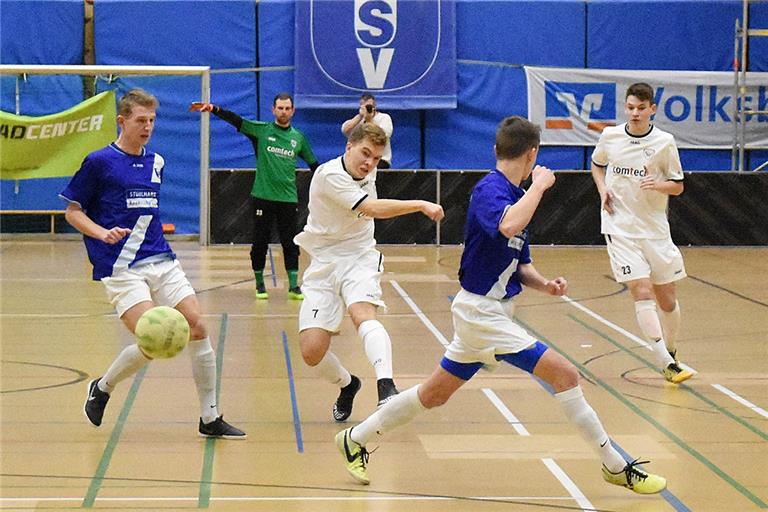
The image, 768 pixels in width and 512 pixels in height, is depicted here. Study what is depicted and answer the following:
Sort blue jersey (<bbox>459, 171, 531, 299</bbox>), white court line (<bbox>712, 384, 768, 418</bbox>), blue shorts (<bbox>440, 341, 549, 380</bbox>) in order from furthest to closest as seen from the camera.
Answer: white court line (<bbox>712, 384, 768, 418</bbox>)
blue shorts (<bbox>440, 341, 549, 380</bbox>)
blue jersey (<bbox>459, 171, 531, 299</bbox>)

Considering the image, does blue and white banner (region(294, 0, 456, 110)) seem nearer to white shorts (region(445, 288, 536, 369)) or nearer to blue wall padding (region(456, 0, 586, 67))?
blue wall padding (region(456, 0, 586, 67))

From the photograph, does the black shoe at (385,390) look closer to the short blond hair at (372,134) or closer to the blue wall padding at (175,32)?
the short blond hair at (372,134)

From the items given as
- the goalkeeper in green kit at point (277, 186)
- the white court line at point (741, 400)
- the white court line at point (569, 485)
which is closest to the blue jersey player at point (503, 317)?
the white court line at point (569, 485)

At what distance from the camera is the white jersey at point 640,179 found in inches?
369

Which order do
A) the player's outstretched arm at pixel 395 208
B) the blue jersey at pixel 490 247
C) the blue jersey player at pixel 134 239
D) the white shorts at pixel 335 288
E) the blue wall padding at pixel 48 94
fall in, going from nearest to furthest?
the blue jersey at pixel 490 247
the player's outstretched arm at pixel 395 208
the blue jersey player at pixel 134 239
the white shorts at pixel 335 288
the blue wall padding at pixel 48 94

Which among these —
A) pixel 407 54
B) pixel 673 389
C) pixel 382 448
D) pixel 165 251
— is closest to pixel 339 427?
pixel 382 448

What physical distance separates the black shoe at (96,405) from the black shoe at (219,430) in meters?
0.61

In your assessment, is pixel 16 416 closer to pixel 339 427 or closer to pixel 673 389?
pixel 339 427

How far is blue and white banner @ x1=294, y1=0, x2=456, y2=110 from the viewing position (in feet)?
71.7

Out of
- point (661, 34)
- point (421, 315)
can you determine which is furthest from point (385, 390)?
point (661, 34)

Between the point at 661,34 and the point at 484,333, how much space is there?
17.4 meters

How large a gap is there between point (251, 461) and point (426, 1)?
52.8 feet

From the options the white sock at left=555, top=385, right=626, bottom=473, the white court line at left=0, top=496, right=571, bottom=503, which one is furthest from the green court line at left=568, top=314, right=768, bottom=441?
the white court line at left=0, top=496, right=571, bottom=503

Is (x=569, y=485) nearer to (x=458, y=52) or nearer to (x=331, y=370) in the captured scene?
(x=331, y=370)
